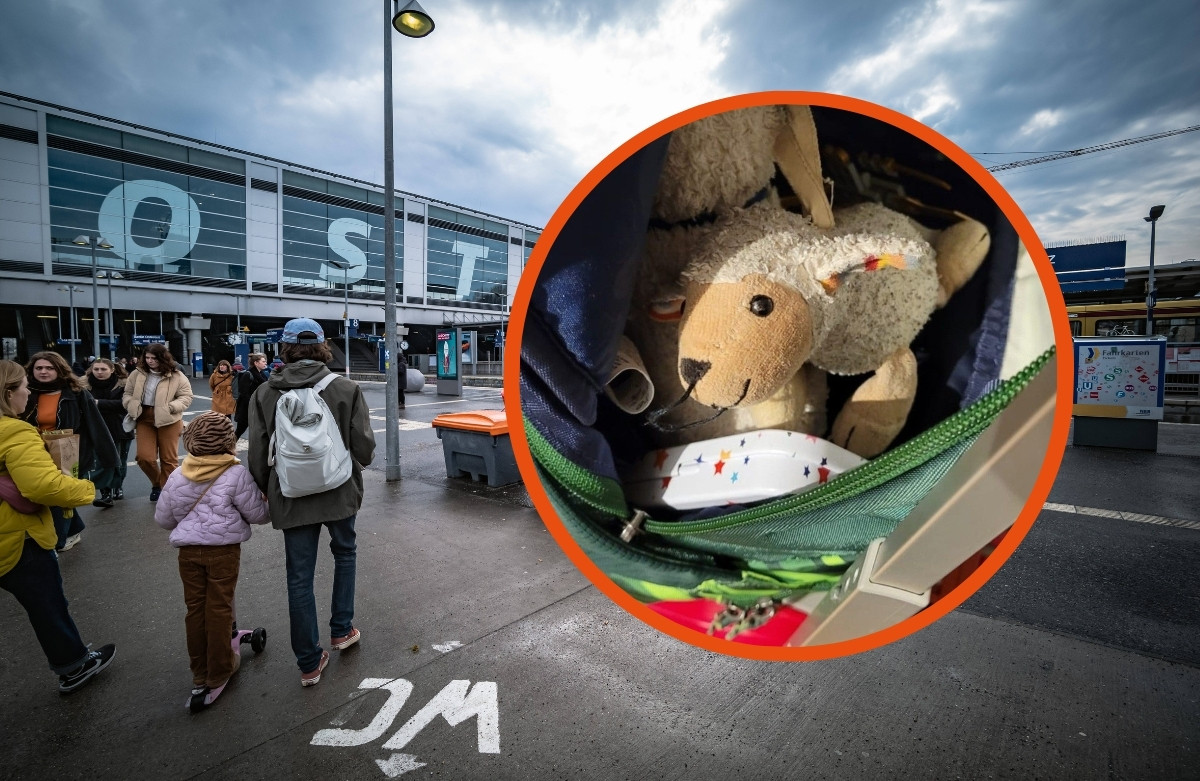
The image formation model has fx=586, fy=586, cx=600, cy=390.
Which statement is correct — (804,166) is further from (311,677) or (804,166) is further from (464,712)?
(311,677)

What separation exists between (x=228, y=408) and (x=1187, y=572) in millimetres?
8801

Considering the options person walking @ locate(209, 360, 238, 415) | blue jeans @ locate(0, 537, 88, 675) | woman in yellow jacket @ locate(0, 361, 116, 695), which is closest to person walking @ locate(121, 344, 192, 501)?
person walking @ locate(209, 360, 238, 415)

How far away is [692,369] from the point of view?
94 centimetres

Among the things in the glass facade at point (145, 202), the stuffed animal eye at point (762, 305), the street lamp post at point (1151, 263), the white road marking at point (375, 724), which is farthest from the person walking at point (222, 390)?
the glass facade at point (145, 202)

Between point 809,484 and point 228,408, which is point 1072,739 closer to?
point 809,484

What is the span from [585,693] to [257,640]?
1678mm

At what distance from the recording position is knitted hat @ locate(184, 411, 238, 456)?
2551mm

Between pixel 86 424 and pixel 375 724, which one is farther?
pixel 86 424

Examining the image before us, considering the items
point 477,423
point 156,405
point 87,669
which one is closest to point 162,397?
point 156,405

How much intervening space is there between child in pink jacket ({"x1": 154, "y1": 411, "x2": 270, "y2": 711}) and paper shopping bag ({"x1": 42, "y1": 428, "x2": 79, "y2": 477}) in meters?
2.00

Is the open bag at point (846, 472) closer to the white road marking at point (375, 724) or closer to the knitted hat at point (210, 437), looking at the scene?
the white road marking at point (375, 724)

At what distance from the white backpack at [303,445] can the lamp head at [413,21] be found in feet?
16.3

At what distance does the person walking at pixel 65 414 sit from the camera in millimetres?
3834

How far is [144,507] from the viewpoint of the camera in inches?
210
